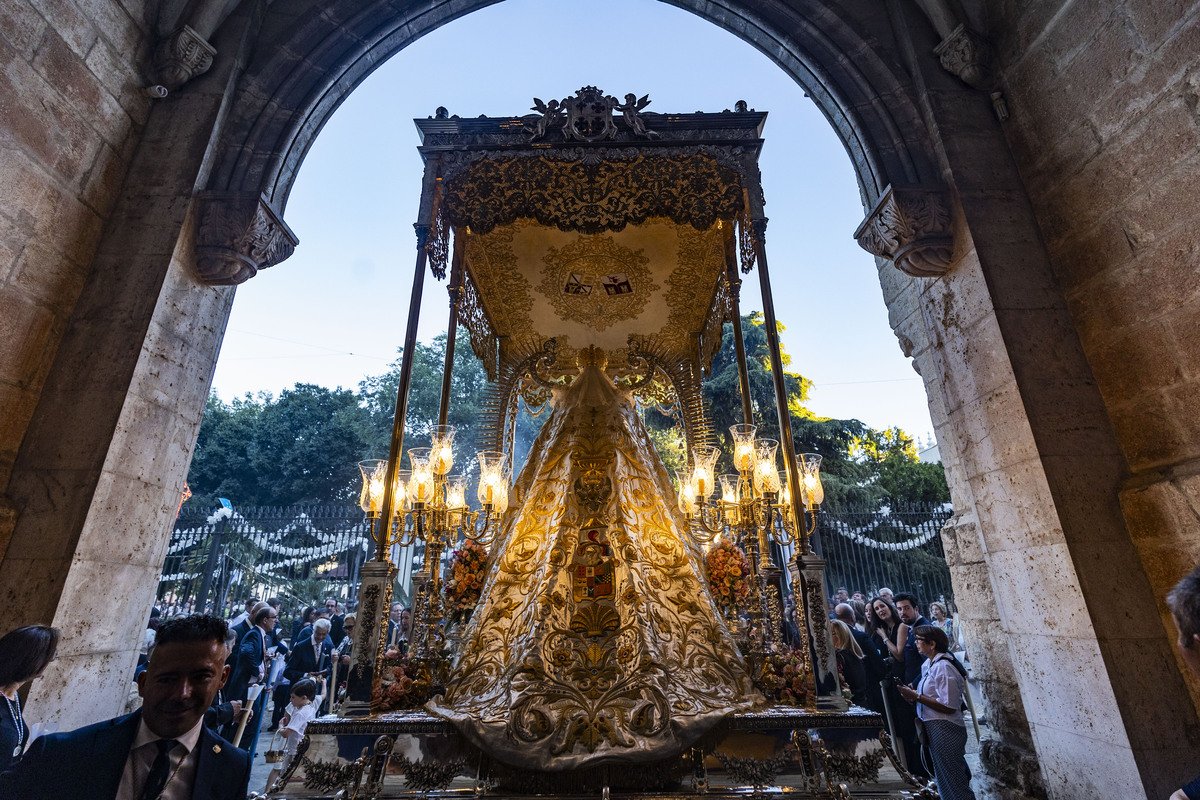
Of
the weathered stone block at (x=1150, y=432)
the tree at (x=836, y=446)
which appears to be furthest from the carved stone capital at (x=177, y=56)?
the tree at (x=836, y=446)

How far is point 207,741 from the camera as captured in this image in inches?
50.0

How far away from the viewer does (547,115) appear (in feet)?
13.3

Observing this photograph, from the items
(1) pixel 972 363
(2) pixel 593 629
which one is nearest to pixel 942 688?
(1) pixel 972 363

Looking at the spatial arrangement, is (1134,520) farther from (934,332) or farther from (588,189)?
(588,189)

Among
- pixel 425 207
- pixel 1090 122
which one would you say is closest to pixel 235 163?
pixel 425 207

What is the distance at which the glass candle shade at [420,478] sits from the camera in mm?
3385

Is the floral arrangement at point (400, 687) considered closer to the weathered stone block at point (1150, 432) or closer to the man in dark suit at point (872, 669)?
the man in dark suit at point (872, 669)

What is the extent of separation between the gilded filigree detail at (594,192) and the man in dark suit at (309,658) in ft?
15.3

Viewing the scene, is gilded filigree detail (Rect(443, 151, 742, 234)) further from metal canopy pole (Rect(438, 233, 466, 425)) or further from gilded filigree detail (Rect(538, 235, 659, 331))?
gilded filigree detail (Rect(538, 235, 659, 331))

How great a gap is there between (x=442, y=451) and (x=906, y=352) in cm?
356

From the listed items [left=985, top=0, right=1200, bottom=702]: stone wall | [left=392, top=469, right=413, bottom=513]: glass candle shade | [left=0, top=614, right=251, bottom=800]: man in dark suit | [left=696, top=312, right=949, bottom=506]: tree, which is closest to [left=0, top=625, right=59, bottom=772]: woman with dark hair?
[left=0, top=614, right=251, bottom=800]: man in dark suit

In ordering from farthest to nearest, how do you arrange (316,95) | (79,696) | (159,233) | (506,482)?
1. (506,482)
2. (316,95)
3. (159,233)
4. (79,696)

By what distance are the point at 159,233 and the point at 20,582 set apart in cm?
210

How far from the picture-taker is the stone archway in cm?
270
